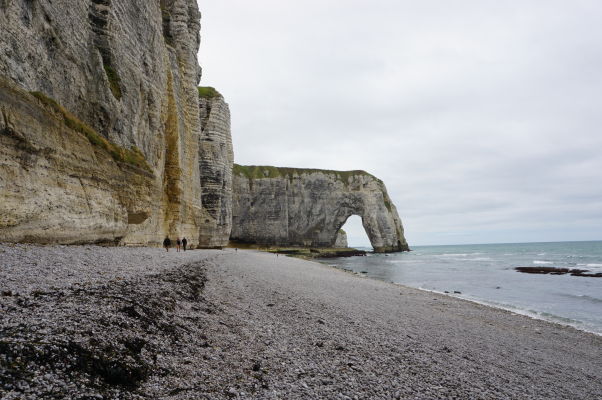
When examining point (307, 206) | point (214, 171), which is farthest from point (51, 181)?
point (307, 206)

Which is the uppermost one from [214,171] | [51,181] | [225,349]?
[214,171]

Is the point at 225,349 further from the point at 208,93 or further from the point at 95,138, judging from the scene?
the point at 208,93

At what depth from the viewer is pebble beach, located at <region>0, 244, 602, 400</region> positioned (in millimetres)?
3285

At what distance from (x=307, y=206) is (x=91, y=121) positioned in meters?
72.9

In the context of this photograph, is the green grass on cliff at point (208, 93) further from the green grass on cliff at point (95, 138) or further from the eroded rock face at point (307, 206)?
the eroded rock face at point (307, 206)

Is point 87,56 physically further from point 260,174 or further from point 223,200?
point 260,174

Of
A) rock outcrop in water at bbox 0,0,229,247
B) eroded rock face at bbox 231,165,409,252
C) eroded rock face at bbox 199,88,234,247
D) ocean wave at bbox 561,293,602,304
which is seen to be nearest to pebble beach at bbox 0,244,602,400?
rock outcrop in water at bbox 0,0,229,247

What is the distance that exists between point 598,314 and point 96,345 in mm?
21126

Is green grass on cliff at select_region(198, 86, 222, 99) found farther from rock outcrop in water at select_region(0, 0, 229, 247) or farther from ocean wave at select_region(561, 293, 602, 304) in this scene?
ocean wave at select_region(561, 293, 602, 304)

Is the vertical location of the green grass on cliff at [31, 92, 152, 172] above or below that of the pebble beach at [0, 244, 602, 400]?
above

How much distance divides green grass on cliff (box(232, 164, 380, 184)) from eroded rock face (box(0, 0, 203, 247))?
51.2 m

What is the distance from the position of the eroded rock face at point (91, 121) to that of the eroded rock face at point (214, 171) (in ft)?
42.6

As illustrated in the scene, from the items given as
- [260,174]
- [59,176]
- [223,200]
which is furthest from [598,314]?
[260,174]

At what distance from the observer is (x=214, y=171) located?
44.4m
